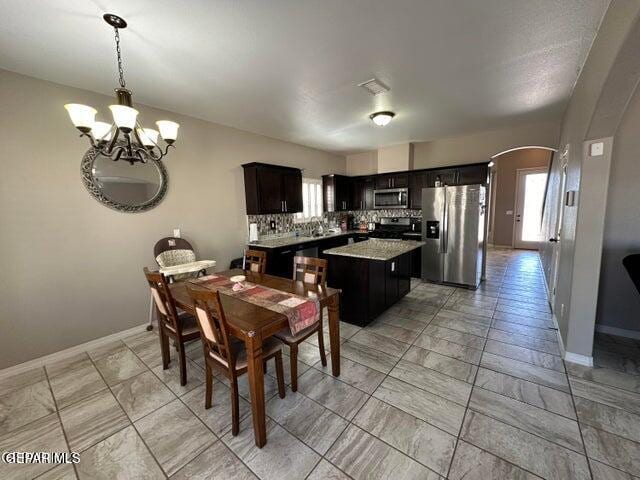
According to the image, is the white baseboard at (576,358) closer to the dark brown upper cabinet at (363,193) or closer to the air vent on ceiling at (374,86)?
the air vent on ceiling at (374,86)

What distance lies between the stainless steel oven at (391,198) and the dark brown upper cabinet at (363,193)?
177mm

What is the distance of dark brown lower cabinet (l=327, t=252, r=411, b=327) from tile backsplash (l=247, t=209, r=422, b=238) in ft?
5.74

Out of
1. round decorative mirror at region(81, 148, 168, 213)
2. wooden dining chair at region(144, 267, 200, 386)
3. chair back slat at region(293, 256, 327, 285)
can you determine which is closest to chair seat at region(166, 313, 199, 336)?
wooden dining chair at region(144, 267, 200, 386)

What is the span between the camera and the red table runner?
5.96ft

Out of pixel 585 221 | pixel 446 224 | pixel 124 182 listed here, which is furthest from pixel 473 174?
pixel 124 182

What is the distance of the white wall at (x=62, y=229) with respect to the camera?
238 centimetres

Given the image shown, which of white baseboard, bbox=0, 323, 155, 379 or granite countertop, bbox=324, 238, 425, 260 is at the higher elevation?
granite countertop, bbox=324, 238, 425, 260

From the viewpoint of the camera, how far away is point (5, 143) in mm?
2320

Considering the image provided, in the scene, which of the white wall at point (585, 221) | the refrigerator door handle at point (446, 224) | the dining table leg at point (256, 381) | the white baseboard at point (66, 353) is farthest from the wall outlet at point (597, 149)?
the white baseboard at point (66, 353)

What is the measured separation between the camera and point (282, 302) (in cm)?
198

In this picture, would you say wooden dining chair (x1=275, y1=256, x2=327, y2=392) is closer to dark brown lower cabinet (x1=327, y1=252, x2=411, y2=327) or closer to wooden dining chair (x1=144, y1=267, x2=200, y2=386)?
dark brown lower cabinet (x1=327, y1=252, x2=411, y2=327)

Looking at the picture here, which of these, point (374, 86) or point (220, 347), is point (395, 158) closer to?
point (374, 86)

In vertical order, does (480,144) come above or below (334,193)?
above

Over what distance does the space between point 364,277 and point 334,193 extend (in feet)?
10.5
